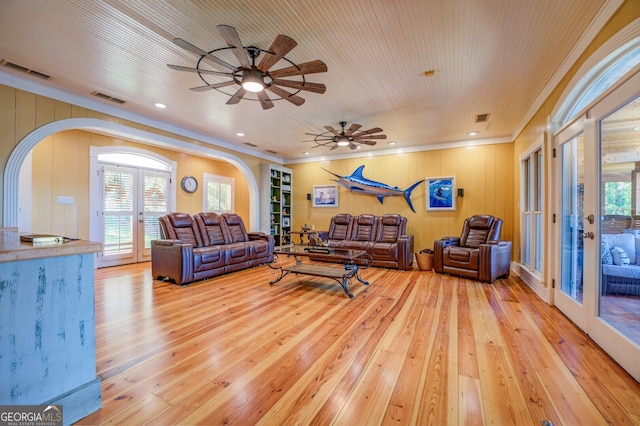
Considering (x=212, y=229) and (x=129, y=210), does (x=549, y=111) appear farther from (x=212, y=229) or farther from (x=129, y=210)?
(x=129, y=210)

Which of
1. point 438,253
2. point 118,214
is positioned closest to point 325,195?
point 438,253

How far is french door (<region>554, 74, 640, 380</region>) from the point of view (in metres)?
1.93

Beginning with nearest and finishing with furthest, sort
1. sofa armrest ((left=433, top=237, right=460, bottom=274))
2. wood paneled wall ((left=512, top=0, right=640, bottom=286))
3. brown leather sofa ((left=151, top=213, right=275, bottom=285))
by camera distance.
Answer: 1. wood paneled wall ((left=512, top=0, right=640, bottom=286))
2. brown leather sofa ((left=151, top=213, right=275, bottom=285))
3. sofa armrest ((left=433, top=237, right=460, bottom=274))

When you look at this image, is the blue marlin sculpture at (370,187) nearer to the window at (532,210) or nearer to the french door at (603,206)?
the window at (532,210)

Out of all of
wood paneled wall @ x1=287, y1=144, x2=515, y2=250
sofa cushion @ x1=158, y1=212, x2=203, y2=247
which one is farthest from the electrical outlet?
wood paneled wall @ x1=287, y1=144, x2=515, y2=250

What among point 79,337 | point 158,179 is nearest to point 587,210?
point 79,337

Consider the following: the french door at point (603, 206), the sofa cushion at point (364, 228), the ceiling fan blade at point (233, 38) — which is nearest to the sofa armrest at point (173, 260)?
the ceiling fan blade at point (233, 38)

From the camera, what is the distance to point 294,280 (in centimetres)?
436

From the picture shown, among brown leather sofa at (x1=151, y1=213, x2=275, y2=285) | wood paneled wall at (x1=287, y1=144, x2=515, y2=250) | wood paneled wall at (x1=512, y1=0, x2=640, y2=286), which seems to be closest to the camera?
wood paneled wall at (x1=512, y1=0, x2=640, y2=286)

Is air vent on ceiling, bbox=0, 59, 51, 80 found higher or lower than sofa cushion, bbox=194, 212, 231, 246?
higher

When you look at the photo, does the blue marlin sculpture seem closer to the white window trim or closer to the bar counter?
the white window trim

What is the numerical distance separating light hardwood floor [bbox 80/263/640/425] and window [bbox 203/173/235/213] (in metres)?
4.14

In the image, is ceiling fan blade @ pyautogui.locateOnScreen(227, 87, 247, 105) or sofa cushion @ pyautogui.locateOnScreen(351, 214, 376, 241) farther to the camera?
sofa cushion @ pyautogui.locateOnScreen(351, 214, 376, 241)

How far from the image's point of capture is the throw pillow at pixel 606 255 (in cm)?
217
